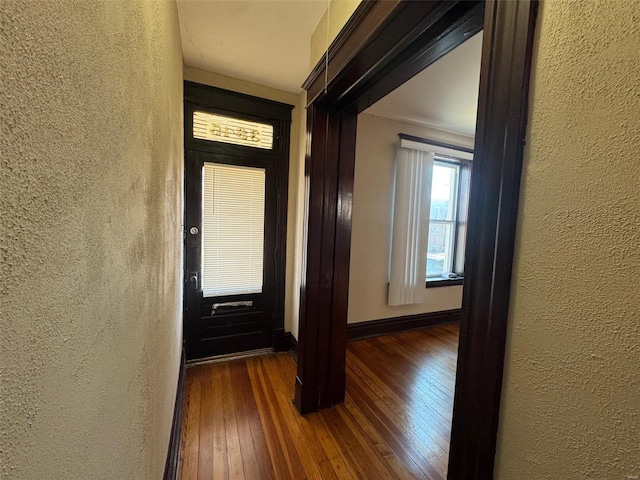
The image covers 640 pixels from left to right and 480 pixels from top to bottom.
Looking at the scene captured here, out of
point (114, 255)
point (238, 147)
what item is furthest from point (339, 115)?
point (114, 255)

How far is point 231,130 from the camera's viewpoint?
2391 mm

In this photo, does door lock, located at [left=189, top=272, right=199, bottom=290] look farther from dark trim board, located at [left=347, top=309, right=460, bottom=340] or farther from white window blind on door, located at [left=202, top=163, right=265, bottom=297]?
dark trim board, located at [left=347, top=309, right=460, bottom=340]

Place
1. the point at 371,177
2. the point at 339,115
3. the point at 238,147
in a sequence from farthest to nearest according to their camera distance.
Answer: the point at 371,177
the point at 238,147
the point at 339,115

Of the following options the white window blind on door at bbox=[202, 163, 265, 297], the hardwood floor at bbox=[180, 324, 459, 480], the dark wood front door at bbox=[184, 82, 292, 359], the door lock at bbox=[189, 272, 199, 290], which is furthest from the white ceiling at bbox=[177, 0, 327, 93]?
the hardwood floor at bbox=[180, 324, 459, 480]

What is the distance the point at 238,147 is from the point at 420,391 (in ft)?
8.54

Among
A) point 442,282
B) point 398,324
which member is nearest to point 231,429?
point 398,324

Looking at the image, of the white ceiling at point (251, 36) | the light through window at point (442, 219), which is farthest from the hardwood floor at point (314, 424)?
the white ceiling at point (251, 36)

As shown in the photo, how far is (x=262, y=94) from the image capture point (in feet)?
8.12

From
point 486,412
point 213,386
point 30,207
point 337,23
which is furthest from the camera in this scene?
point 213,386

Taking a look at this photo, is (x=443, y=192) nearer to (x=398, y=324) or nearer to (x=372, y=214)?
(x=372, y=214)

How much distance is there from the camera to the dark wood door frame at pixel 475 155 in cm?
61

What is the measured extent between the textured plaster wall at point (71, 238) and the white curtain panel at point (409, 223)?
2.74 meters

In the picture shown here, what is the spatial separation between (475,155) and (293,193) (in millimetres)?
2080

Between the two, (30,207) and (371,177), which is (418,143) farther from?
(30,207)
